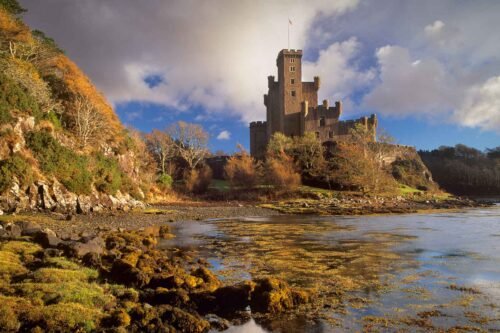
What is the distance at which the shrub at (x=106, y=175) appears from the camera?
38719mm

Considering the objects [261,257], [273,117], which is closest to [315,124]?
[273,117]

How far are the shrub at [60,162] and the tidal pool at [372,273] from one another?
51.0ft

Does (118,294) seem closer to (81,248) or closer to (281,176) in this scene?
(81,248)

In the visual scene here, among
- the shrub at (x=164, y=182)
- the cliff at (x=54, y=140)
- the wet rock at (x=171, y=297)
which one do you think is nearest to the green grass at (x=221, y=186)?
the shrub at (x=164, y=182)

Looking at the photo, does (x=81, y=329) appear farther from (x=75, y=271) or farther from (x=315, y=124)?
(x=315, y=124)

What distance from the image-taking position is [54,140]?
1411 inches

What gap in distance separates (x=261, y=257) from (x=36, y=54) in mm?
42897

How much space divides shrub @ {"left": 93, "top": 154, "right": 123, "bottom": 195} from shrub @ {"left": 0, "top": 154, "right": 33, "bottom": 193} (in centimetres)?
850

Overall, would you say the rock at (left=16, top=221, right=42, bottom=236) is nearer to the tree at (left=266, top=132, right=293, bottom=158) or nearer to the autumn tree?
the autumn tree

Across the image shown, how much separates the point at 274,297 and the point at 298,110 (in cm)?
8298

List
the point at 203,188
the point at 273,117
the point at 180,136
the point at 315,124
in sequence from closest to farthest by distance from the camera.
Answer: the point at 203,188, the point at 180,136, the point at 315,124, the point at 273,117

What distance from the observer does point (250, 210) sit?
4591cm

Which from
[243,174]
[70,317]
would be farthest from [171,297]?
[243,174]

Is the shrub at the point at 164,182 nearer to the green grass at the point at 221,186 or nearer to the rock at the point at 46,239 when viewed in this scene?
the green grass at the point at 221,186
